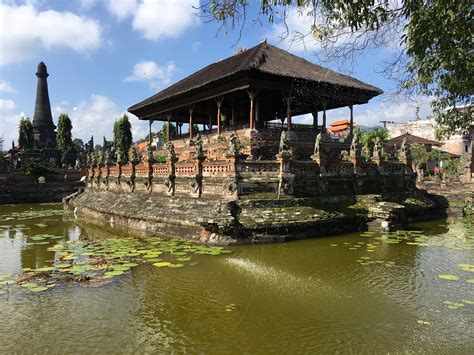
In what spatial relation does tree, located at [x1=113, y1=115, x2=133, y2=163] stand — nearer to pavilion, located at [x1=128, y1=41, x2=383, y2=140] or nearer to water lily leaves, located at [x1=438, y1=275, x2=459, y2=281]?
pavilion, located at [x1=128, y1=41, x2=383, y2=140]

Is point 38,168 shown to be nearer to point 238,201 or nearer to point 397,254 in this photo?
point 238,201

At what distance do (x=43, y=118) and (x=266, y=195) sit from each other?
1943 inches

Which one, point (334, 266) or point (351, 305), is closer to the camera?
point (351, 305)

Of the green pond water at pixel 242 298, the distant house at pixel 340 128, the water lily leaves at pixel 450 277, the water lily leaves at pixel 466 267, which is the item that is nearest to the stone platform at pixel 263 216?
the green pond water at pixel 242 298

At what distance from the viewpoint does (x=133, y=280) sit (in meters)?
7.63

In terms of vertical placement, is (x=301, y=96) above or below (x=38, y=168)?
above

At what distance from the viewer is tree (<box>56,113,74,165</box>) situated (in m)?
47.6

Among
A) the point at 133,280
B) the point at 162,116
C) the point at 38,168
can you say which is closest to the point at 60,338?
the point at 133,280

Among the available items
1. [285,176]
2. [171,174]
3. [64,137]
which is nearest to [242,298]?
[285,176]

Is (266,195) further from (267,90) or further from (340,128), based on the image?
(340,128)

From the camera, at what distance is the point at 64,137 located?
156 ft

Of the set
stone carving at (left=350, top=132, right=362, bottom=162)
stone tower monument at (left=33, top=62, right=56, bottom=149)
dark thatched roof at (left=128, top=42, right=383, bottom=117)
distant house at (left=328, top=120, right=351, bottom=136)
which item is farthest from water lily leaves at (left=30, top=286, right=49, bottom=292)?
distant house at (left=328, top=120, right=351, bottom=136)

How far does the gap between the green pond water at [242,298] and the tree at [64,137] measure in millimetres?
39709

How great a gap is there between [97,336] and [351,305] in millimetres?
3890
